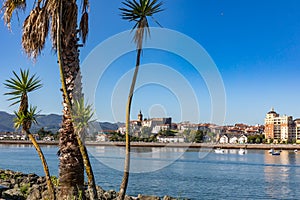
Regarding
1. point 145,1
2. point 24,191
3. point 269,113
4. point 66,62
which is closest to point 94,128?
point 66,62

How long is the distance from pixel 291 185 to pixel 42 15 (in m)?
24.3

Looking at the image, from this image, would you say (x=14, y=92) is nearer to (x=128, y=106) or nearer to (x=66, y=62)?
(x=66, y=62)

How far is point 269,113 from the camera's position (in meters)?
186

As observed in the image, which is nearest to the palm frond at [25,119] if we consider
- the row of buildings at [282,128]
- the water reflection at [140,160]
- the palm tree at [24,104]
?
the palm tree at [24,104]

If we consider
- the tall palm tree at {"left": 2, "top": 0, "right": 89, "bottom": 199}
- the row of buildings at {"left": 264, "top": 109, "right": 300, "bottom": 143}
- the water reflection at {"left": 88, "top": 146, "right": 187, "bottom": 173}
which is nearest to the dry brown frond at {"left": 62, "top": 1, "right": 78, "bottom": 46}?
the tall palm tree at {"left": 2, "top": 0, "right": 89, "bottom": 199}

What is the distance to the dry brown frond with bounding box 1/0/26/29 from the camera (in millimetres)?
9344

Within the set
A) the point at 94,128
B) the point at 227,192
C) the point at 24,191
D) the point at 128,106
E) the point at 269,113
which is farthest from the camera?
the point at 269,113

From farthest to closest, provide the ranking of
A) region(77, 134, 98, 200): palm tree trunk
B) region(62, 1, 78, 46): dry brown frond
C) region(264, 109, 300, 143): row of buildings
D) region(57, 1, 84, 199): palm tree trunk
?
1. region(264, 109, 300, 143): row of buildings
2. region(62, 1, 78, 46): dry brown frond
3. region(57, 1, 84, 199): palm tree trunk
4. region(77, 134, 98, 200): palm tree trunk

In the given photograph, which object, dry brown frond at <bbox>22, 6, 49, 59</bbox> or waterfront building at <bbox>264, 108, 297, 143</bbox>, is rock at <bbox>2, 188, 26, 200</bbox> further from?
waterfront building at <bbox>264, 108, 297, 143</bbox>

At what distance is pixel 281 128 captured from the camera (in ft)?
556

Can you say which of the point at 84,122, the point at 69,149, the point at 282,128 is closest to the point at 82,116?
the point at 84,122

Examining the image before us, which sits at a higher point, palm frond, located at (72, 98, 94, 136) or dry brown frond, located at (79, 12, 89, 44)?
dry brown frond, located at (79, 12, 89, 44)

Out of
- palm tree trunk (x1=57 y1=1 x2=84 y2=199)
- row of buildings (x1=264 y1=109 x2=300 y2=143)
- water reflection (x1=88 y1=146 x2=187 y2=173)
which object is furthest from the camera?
row of buildings (x1=264 y1=109 x2=300 y2=143)

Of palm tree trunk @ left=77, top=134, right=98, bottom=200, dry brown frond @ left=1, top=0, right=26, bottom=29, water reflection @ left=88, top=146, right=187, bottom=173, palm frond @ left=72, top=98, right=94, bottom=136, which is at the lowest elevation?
water reflection @ left=88, top=146, right=187, bottom=173
